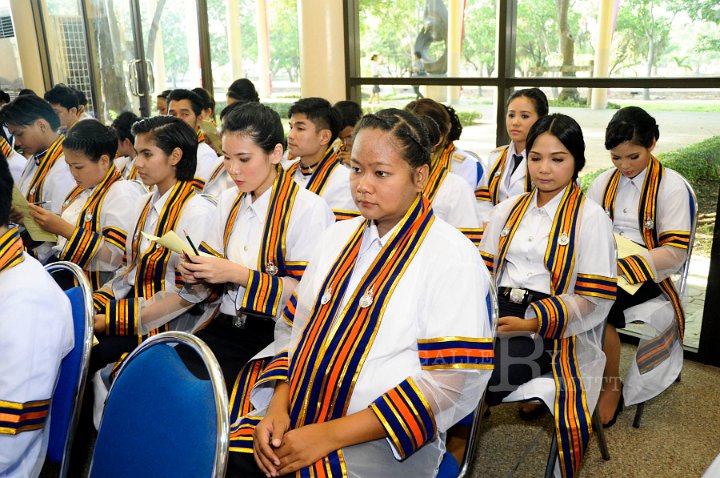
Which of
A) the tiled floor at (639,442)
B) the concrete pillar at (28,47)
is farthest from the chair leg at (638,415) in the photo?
the concrete pillar at (28,47)

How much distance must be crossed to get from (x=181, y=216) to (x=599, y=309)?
147cm

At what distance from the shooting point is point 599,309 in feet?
6.56

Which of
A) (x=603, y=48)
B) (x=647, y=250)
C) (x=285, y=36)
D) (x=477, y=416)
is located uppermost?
(x=285, y=36)

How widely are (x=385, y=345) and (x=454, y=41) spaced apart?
3005 mm

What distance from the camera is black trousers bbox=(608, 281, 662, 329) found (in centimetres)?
254

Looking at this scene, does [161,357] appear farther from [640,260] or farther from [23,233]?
[23,233]

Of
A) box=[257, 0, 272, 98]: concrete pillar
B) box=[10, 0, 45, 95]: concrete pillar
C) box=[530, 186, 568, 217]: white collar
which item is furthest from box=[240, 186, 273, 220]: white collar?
box=[10, 0, 45, 95]: concrete pillar

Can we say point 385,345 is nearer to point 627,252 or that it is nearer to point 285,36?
point 627,252

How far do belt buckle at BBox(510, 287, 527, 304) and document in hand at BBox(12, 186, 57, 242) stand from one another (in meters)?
1.82

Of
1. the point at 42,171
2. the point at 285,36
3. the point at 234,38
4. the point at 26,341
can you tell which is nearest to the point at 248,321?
the point at 26,341

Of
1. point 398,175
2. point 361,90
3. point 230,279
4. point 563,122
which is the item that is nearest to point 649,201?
point 563,122

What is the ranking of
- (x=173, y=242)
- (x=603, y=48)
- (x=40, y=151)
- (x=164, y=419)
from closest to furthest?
(x=164, y=419)
(x=173, y=242)
(x=603, y=48)
(x=40, y=151)

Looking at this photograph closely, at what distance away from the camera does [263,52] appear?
5.44 meters

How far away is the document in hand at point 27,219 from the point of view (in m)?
2.46
